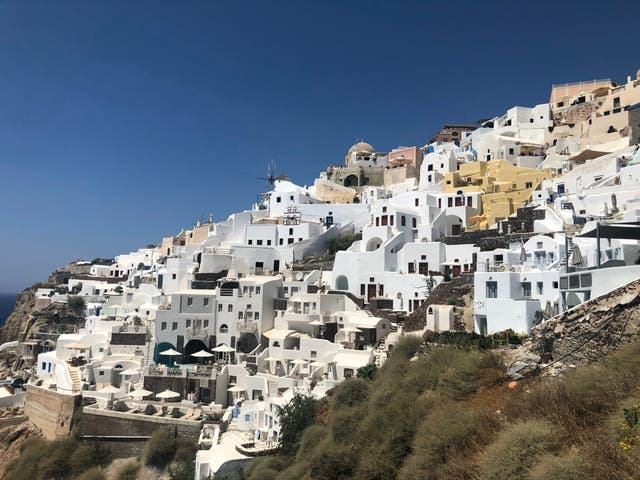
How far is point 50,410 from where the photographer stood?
91.0 ft

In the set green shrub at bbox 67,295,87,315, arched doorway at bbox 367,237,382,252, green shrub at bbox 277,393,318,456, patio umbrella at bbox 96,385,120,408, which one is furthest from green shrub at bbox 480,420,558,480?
green shrub at bbox 67,295,87,315

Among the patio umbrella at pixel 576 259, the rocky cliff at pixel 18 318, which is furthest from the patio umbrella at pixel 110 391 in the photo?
the rocky cliff at pixel 18 318

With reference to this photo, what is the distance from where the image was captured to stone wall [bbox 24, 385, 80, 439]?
2648 centimetres

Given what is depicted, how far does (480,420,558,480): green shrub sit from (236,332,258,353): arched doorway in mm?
24064

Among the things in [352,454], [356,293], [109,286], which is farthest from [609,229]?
[109,286]

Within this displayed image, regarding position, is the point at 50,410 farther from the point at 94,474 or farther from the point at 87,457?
the point at 94,474

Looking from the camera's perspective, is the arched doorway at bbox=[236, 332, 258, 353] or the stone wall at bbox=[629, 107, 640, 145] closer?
the arched doorway at bbox=[236, 332, 258, 353]

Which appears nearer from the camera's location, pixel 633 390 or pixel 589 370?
pixel 633 390

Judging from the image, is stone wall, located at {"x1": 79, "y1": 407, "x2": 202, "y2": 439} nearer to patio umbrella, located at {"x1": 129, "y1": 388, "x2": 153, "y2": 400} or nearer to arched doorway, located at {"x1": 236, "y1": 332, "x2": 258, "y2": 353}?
patio umbrella, located at {"x1": 129, "y1": 388, "x2": 153, "y2": 400}

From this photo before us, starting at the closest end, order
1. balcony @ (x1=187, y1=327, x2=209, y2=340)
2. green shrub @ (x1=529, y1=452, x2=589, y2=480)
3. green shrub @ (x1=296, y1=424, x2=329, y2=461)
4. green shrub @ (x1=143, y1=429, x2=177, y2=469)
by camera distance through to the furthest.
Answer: green shrub @ (x1=529, y1=452, x2=589, y2=480)
green shrub @ (x1=296, y1=424, x2=329, y2=461)
green shrub @ (x1=143, y1=429, x2=177, y2=469)
balcony @ (x1=187, y1=327, x2=209, y2=340)

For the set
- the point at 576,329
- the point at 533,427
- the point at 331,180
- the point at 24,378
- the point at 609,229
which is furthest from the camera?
the point at 331,180

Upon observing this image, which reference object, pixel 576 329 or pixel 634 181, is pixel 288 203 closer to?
pixel 634 181

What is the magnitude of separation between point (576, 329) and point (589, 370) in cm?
295

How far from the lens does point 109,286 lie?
51.3 m
